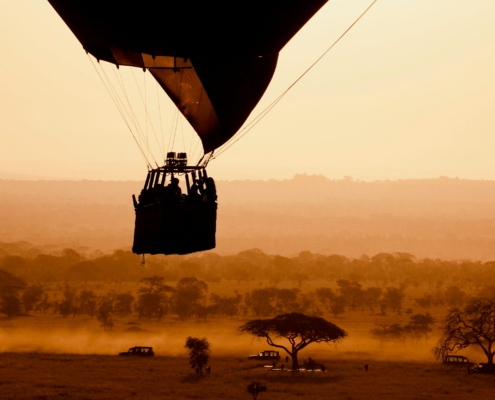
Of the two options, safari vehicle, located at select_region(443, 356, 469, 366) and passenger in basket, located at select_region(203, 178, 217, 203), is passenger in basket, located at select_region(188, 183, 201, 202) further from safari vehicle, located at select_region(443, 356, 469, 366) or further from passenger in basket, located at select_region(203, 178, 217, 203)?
safari vehicle, located at select_region(443, 356, 469, 366)

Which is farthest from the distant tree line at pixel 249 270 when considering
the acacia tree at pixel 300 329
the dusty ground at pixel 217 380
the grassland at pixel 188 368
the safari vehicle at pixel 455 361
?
the dusty ground at pixel 217 380

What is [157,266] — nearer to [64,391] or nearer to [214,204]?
[64,391]

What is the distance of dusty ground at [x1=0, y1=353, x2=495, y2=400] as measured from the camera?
43938mm

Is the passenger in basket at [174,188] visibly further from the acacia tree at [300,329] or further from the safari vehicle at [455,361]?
the safari vehicle at [455,361]

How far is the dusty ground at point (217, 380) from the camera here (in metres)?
43.9

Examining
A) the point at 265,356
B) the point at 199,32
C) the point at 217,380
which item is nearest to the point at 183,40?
the point at 199,32

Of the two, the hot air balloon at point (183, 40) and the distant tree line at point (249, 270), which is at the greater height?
the distant tree line at point (249, 270)

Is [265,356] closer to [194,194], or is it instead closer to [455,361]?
[455,361]

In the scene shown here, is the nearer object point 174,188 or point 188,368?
point 174,188

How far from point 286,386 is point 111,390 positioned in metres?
8.73

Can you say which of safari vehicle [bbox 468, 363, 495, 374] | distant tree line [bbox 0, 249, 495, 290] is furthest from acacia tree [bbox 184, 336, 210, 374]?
distant tree line [bbox 0, 249, 495, 290]

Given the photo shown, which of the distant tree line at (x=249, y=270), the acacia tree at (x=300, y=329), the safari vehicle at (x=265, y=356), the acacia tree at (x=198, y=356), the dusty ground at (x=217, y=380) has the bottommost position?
the dusty ground at (x=217, y=380)

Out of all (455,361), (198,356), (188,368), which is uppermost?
(455,361)

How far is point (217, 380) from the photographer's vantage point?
5003 cm
